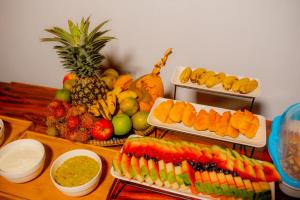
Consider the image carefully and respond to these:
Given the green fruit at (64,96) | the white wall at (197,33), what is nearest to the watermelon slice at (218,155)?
the white wall at (197,33)

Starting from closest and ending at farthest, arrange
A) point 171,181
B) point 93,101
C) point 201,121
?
point 171,181 < point 201,121 < point 93,101

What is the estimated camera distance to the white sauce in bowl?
4.37 ft

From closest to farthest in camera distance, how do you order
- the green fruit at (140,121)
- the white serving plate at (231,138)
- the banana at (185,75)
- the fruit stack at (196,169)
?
1. the fruit stack at (196,169)
2. the white serving plate at (231,138)
3. the banana at (185,75)
4. the green fruit at (140,121)

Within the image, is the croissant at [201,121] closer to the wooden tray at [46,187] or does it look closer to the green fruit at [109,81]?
the wooden tray at [46,187]

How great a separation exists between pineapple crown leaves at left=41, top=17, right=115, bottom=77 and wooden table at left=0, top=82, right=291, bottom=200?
48 cm

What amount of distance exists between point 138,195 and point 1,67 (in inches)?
72.3

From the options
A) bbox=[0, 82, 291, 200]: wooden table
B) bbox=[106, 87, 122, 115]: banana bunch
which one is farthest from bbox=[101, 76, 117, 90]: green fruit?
bbox=[0, 82, 291, 200]: wooden table

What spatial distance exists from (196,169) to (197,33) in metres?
0.93

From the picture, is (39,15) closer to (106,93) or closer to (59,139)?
(106,93)

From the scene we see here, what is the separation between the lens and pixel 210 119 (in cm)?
133

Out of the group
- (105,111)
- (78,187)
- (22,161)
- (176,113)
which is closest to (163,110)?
(176,113)

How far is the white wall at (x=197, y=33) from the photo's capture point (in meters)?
1.62

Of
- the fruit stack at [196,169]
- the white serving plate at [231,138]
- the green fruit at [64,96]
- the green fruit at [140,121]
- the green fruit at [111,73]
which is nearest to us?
the fruit stack at [196,169]

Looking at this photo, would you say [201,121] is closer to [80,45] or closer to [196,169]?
[196,169]
